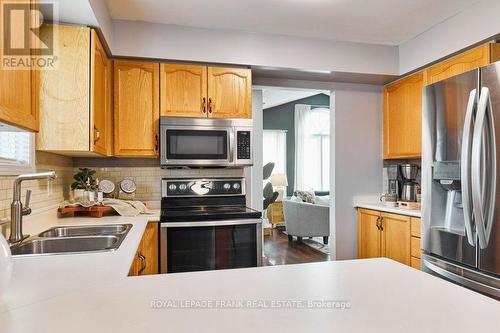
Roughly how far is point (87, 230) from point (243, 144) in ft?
4.54

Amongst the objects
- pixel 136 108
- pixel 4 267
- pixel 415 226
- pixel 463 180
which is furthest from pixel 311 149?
pixel 4 267

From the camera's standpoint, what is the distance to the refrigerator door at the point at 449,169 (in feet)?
6.28

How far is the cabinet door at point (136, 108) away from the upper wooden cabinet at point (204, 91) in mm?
88

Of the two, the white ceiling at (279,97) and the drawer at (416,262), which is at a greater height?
the white ceiling at (279,97)

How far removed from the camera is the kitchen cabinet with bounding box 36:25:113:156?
6.62 feet

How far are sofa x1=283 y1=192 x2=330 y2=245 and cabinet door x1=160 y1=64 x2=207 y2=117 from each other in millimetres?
2821

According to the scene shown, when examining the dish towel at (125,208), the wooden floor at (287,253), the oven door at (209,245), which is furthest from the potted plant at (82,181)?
the wooden floor at (287,253)

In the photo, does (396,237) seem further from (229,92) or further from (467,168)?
(229,92)

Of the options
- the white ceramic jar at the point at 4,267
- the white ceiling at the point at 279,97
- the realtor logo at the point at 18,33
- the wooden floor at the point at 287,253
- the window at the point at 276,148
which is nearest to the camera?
the white ceramic jar at the point at 4,267

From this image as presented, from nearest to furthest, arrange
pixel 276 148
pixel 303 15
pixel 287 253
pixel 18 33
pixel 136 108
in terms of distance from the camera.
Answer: pixel 18 33 < pixel 303 15 < pixel 136 108 < pixel 287 253 < pixel 276 148

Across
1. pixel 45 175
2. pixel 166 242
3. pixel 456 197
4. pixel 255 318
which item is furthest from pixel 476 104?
pixel 45 175

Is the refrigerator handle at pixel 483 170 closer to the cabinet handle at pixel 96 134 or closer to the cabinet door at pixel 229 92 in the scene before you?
the cabinet door at pixel 229 92

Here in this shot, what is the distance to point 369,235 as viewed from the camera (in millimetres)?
3238

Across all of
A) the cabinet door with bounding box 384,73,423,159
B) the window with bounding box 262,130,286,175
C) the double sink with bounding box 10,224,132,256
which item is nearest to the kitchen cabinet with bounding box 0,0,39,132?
the double sink with bounding box 10,224,132,256
